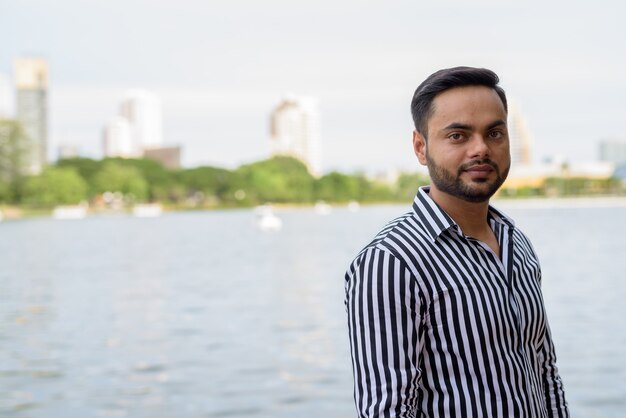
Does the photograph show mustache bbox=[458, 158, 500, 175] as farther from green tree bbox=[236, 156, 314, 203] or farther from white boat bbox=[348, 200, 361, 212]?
white boat bbox=[348, 200, 361, 212]

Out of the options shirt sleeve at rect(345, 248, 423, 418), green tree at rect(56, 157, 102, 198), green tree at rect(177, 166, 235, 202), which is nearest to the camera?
shirt sleeve at rect(345, 248, 423, 418)

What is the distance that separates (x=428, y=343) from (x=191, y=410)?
21.6 feet

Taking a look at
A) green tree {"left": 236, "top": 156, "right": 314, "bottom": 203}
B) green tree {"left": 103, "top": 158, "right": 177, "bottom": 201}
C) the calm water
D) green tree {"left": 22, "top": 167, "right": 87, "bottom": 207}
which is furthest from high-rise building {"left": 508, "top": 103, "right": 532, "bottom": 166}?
the calm water

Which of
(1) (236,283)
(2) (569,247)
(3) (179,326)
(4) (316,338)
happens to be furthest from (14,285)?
(2) (569,247)

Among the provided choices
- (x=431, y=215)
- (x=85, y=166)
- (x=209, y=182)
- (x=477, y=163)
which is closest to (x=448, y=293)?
(x=431, y=215)

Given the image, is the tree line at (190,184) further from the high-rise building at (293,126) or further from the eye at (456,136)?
the eye at (456,136)

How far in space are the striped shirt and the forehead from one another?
20 centimetres

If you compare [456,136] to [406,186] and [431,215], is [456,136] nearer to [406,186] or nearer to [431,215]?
[431,215]

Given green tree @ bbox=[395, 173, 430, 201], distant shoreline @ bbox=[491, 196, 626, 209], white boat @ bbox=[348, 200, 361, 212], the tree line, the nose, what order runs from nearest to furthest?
1. the nose
2. the tree line
3. distant shoreline @ bbox=[491, 196, 626, 209]
4. green tree @ bbox=[395, 173, 430, 201]
5. white boat @ bbox=[348, 200, 361, 212]

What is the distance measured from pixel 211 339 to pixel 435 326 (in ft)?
35.5

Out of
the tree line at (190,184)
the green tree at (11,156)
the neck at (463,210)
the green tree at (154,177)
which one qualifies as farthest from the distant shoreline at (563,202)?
the neck at (463,210)

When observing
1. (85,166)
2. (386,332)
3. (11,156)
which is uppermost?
(11,156)

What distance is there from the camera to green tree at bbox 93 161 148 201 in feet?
349

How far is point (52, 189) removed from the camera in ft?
325
